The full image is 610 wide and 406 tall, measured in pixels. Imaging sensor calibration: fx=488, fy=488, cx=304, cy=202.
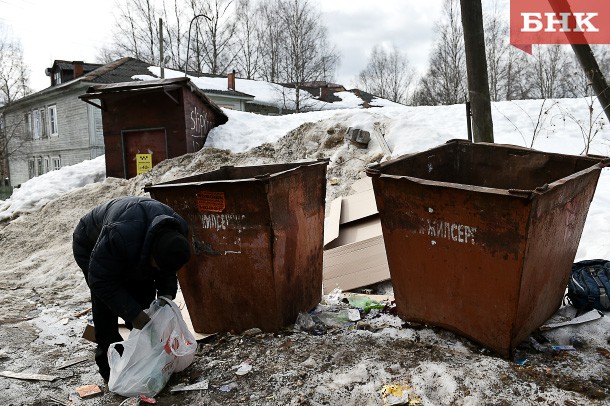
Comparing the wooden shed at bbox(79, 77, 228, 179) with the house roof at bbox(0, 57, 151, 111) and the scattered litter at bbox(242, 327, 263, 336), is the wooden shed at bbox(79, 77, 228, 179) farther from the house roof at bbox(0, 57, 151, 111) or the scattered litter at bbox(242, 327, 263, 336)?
the house roof at bbox(0, 57, 151, 111)

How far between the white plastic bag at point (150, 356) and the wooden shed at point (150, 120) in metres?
9.94

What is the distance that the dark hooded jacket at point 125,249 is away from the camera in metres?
2.83

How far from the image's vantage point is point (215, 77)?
3042cm

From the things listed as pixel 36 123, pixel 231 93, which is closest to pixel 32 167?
pixel 36 123

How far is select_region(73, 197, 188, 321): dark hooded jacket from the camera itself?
2.83 m

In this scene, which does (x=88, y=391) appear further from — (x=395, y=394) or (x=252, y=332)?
(x=395, y=394)

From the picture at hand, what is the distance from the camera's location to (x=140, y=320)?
296 centimetres

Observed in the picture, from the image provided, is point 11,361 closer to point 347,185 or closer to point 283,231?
point 283,231

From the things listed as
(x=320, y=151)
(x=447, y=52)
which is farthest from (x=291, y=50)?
(x=320, y=151)

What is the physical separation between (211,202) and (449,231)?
1.63m

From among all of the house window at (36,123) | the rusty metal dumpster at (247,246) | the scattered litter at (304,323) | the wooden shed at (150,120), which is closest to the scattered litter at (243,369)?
the rusty metal dumpster at (247,246)

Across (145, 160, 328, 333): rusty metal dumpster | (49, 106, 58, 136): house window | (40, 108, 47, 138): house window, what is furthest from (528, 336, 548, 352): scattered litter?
(40, 108, 47, 138): house window

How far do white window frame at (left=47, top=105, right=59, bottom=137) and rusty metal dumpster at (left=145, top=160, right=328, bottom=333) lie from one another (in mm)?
25996

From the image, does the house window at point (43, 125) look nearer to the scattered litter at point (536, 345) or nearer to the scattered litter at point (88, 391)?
the scattered litter at point (88, 391)
